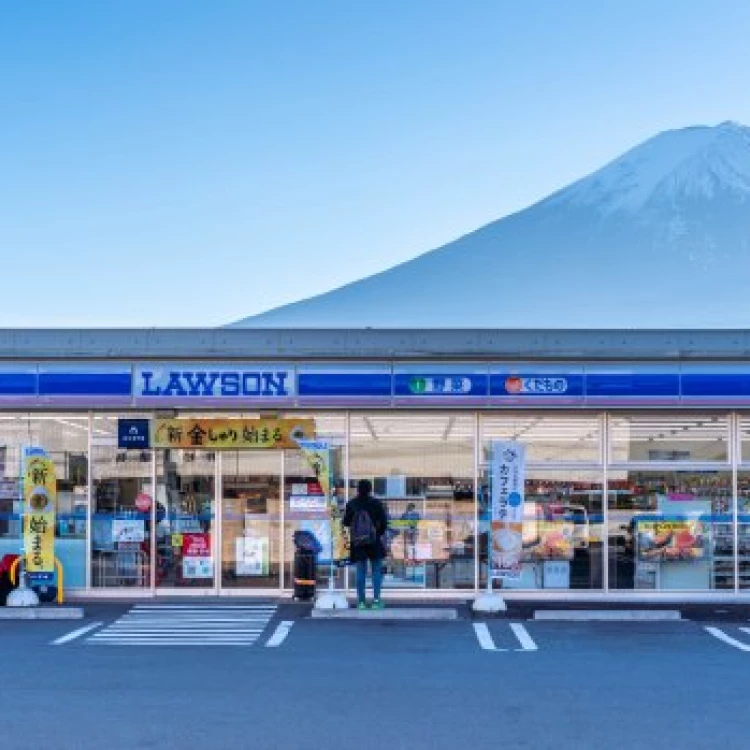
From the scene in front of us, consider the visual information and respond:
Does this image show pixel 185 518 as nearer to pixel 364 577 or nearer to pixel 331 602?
pixel 331 602

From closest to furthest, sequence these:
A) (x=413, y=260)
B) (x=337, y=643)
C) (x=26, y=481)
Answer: (x=337, y=643)
(x=26, y=481)
(x=413, y=260)

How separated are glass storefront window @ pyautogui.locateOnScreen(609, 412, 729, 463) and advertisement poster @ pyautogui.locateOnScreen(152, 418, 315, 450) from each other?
4257 mm

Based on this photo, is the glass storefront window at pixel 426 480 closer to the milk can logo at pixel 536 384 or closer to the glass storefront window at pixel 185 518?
the milk can logo at pixel 536 384

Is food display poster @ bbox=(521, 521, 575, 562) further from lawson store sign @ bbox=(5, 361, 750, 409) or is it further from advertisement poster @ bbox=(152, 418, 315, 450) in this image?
advertisement poster @ bbox=(152, 418, 315, 450)

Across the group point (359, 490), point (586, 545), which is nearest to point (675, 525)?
point (586, 545)

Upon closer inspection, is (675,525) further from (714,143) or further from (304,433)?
(714,143)

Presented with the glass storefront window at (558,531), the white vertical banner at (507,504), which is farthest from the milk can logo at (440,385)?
the glass storefront window at (558,531)

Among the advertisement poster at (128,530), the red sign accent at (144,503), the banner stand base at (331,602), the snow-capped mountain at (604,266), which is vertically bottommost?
→ the banner stand base at (331,602)

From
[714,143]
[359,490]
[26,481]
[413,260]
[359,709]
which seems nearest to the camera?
[359,709]

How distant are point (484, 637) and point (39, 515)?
21.7 feet

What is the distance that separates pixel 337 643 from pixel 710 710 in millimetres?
4665

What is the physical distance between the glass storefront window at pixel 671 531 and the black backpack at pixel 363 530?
3.86 metres

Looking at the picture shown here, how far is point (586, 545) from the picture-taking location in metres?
17.5

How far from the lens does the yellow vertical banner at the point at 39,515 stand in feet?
54.6
